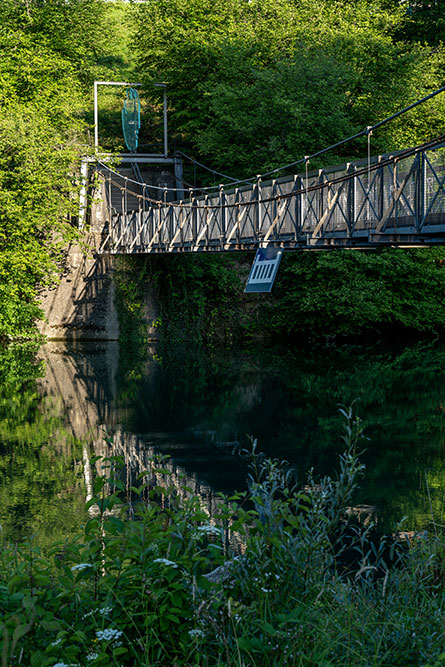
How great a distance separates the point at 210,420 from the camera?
13.5 m

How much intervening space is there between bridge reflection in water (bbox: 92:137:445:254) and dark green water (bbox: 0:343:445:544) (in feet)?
9.73

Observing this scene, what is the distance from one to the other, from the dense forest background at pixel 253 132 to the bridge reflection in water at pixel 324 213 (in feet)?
9.53

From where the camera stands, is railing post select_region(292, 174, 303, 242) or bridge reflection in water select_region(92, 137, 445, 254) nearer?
bridge reflection in water select_region(92, 137, 445, 254)

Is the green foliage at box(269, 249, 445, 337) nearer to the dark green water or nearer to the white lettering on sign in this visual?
the dark green water

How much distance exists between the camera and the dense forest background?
23031mm

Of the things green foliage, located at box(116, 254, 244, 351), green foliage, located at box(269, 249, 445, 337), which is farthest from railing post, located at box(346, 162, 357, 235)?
green foliage, located at box(116, 254, 244, 351)

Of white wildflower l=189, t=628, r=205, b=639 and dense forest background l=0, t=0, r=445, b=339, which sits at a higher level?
dense forest background l=0, t=0, r=445, b=339

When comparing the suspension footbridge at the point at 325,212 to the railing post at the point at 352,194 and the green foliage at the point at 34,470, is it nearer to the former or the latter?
the railing post at the point at 352,194

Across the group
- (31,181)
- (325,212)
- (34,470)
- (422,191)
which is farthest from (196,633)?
(31,181)

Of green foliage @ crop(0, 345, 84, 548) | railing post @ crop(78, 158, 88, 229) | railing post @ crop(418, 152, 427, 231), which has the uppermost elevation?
railing post @ crop(78, 158, 88, 229)

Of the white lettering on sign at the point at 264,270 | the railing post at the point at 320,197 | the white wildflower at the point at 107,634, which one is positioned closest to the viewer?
the white wildflower at the point at 107,634

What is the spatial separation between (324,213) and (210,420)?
13.6 ft

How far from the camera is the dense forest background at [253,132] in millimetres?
23031

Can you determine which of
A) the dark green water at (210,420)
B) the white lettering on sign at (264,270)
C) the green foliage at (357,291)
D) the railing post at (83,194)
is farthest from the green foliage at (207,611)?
the railing post at (83,194)
